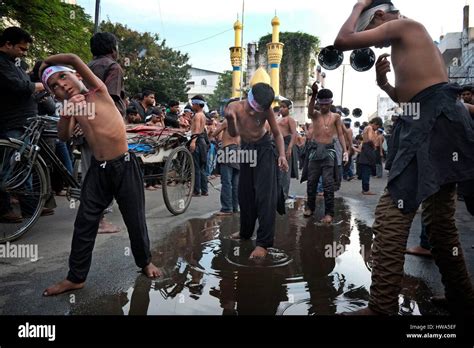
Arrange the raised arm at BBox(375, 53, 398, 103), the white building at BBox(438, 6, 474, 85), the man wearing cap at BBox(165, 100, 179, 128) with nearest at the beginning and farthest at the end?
the raised arm at BBox(375, 53, 398, 103), the man wearing cap at BBox(165, 100, 179, 128), the white building at BBox(438, 6, 474, 85)

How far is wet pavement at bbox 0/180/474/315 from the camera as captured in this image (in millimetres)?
2678

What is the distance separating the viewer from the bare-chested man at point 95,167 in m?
2.88

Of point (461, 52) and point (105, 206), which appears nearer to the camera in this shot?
point (105, 206)

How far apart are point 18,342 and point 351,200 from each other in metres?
6.76

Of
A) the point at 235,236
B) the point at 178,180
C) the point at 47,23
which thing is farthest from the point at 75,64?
the point at 47,23

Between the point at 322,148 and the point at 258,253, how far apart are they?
2.77 m

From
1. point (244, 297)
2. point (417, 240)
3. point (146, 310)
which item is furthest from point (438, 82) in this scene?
point (417, 240)

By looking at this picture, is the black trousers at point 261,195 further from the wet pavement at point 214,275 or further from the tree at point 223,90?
the tree at point 223,90

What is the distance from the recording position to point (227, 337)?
217 cm

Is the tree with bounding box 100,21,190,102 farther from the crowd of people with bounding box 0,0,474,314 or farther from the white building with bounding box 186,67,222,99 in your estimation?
the white building with bounding box 186,67,222,99

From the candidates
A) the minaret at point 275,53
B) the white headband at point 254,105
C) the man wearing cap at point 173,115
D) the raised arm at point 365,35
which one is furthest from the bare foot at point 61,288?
the minaret at point 275,53

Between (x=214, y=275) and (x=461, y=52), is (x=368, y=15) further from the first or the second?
(x=461, y=52)

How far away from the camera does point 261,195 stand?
4.00 m

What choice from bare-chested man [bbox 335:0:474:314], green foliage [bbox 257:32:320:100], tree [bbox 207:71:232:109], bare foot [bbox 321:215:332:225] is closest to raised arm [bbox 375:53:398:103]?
bare-chested man [bbox 335:0:474:314]
